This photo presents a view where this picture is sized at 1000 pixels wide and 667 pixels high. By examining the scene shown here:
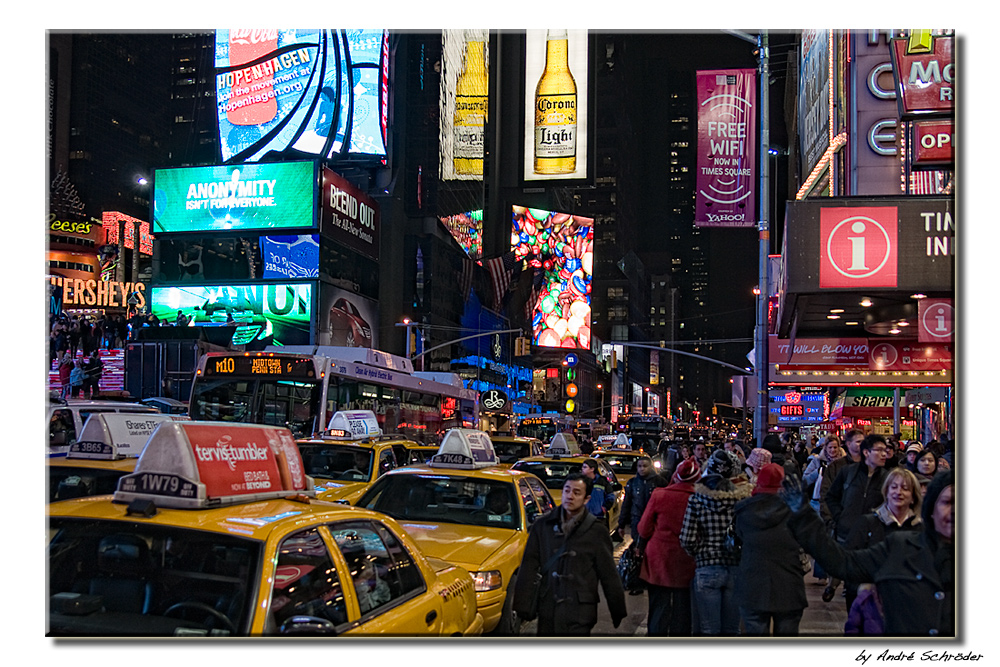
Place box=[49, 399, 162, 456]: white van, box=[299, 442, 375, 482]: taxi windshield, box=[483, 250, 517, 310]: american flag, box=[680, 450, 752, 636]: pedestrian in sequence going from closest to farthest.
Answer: box=[680, 450, 752, 636]: pedestrian → box=[299, 442, 375, 482]: taxi windshield → box=[49, 399, 162, 456]: white van → box=[483, 250, 517, 310]: american flag

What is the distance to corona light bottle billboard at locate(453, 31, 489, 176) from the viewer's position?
68250 millimetres

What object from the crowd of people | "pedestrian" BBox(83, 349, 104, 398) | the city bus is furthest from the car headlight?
"pedestrian" BBox(83, 349, 104, 398)

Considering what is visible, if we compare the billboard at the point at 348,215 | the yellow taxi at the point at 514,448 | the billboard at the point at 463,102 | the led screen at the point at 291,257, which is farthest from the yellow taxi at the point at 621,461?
the billboard at the point at 463,102

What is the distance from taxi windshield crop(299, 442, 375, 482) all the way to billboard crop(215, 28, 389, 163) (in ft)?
139

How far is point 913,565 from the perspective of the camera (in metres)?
5.26

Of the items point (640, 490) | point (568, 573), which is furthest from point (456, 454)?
point (568, 573)

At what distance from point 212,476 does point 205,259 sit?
156 feet

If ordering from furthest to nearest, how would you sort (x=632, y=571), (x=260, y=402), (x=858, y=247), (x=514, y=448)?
(x=514, y=448), (x=260, y=402), (x=858, y=247), (x=632, y=571)

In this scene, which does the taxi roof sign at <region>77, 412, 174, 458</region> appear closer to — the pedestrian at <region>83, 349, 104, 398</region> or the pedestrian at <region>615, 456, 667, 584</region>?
the pedestrian at <region>615, 456, 667, 584</region>

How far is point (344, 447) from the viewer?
12945mm

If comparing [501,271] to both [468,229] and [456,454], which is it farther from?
[456,454]

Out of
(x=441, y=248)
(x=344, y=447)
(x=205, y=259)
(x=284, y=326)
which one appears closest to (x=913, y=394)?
(x=344, y=447)

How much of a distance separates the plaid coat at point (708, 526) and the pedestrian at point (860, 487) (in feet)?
8.39

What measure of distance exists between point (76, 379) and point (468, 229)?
59.4 metres
